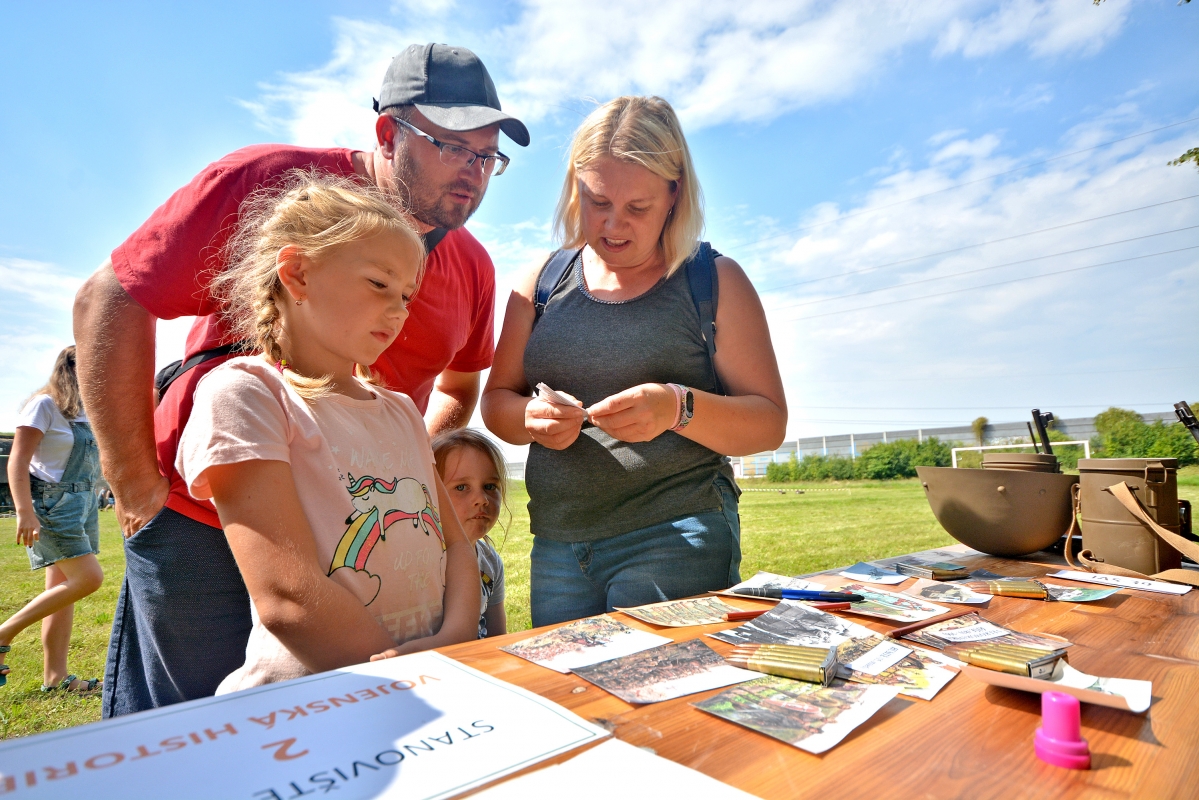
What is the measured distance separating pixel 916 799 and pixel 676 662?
1.25ft

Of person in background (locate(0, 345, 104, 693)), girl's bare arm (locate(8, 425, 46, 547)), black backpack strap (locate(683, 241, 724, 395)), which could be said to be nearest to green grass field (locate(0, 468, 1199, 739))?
person in background (locate(0, 345, 104, 693))

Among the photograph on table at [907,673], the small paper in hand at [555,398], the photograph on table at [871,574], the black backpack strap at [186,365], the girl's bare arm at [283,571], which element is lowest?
the photograph on table at [871,574]

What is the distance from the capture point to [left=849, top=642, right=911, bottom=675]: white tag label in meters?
0.90

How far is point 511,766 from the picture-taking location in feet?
2.02

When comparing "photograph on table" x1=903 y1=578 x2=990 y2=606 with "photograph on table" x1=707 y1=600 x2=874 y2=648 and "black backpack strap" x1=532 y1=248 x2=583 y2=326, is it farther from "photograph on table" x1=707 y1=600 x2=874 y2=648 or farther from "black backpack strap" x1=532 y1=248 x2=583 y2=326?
"black backpack strap" x1=532 y1=248 x2=583 y2=326

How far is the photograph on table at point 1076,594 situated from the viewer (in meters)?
1.40

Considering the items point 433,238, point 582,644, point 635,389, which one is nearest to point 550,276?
point 433,238

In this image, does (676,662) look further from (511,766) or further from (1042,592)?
(1042,592)

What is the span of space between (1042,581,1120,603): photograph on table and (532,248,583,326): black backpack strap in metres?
1.40

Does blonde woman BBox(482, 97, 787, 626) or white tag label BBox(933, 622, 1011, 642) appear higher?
blonde woman BBox(482, 97, 787, 626)

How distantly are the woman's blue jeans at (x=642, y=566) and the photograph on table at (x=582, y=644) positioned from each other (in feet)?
1.37

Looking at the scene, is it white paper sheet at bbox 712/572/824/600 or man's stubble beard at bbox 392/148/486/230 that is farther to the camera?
man's stubble beard at bbox 392/148/486/230

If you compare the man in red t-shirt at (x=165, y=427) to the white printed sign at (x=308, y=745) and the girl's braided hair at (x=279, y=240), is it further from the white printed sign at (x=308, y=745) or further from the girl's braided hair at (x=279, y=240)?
the white printed sign at (x=308, y=745)

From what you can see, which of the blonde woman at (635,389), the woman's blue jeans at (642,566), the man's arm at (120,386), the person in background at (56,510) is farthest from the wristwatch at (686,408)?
the person in background at (56,510)
